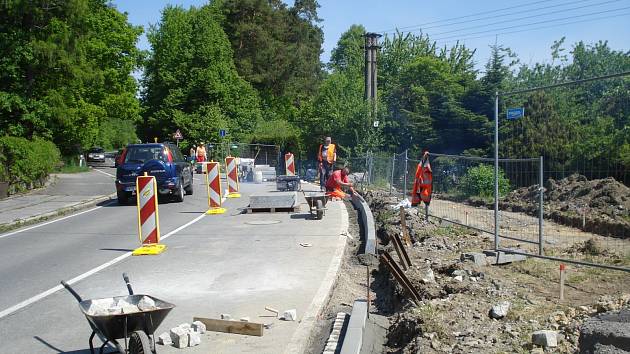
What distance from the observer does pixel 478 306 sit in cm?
676

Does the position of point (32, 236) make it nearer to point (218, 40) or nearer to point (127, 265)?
point (127, 265)

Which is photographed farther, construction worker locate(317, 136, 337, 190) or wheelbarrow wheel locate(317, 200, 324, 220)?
construction worker locate(317, 136, 337, 190)

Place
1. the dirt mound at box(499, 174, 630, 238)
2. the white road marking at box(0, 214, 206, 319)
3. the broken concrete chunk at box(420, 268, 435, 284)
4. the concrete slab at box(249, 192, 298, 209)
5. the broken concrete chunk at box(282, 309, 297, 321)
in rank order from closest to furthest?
the broken concrete chunk at box(282, 309, 297, 321) → the white road marking at box(0, 214, 206, 319) → the broken concrete chunk at box(420, 268, 435, 284) → the dirt mound at box(499, 174, 630, 238) → the concrete slab at box(249, 192, 298, 209)

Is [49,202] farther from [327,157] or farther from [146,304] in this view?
[146,304]

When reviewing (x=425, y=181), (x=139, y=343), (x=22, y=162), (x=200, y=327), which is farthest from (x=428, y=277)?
(x=22, y=162)

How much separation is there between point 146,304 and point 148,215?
20.3 ft

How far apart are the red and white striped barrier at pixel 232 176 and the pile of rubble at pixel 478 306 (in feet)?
35.0

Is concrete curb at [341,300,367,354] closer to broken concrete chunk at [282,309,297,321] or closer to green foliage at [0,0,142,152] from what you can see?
broken concrete chunk at [282,309,297,321]

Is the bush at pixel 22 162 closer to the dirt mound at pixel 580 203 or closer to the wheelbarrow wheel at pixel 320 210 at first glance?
the wheelbarrow wheel at pixel 320 210

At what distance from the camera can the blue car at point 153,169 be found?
20047 mm

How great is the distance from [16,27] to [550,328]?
30830mm

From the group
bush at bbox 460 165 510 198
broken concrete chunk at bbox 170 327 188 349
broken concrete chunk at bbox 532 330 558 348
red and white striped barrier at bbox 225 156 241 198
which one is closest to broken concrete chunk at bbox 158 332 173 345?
broken concrete chunk at bbox 170 327 188 349

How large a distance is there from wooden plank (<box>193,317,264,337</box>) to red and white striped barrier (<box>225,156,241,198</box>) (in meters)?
14.1

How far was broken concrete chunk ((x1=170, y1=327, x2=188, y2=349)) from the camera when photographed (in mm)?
6023
